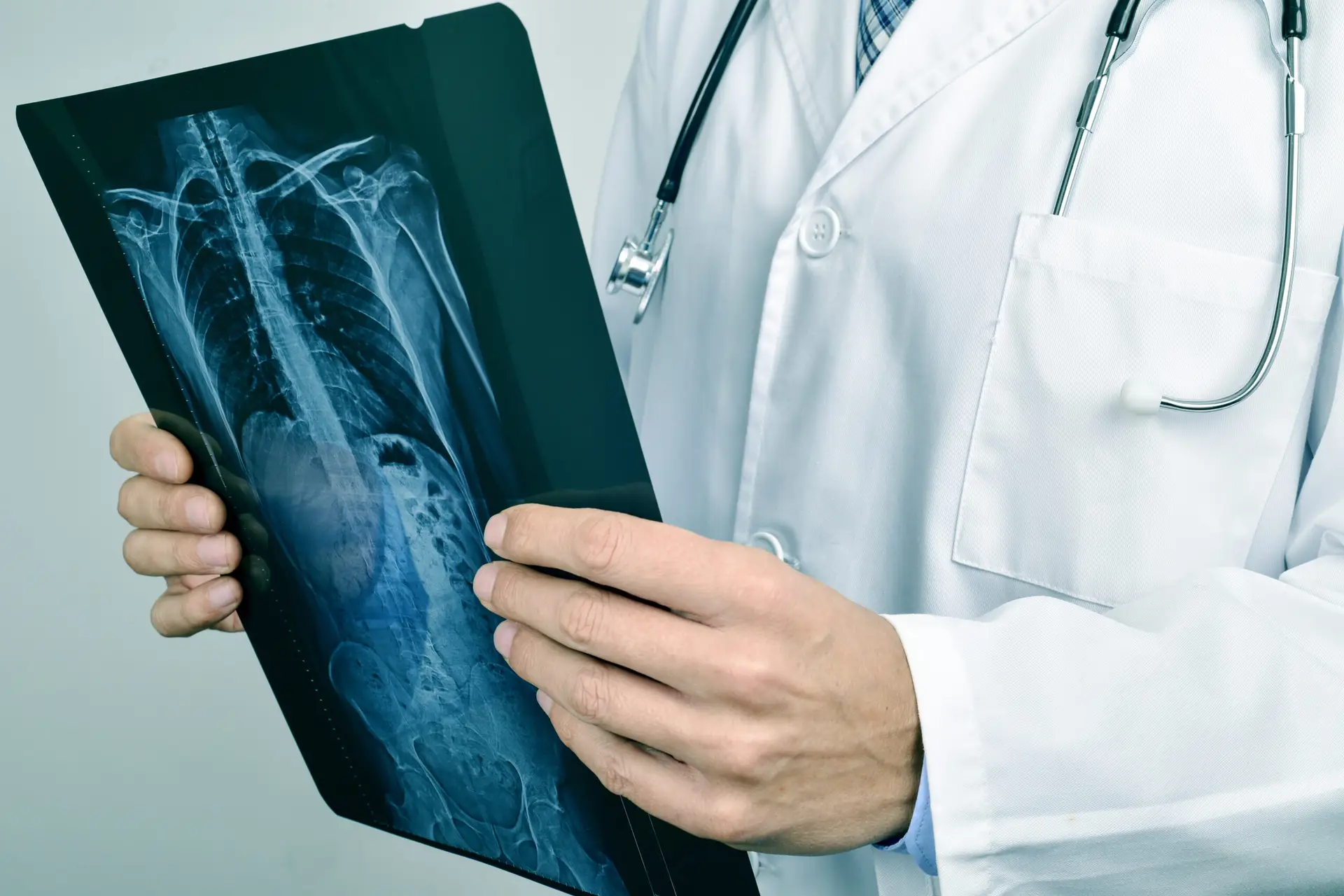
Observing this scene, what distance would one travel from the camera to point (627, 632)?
0.49 meters

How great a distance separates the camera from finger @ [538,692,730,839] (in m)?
0.51

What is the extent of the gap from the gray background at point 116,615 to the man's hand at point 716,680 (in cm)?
98

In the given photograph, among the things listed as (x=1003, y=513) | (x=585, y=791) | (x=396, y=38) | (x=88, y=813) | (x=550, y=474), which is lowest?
(x=88, y=813)

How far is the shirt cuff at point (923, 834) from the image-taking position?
0.55m

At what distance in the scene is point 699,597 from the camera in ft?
1.58

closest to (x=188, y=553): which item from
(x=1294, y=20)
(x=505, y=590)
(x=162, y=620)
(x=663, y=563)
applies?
(x=162, y=620)

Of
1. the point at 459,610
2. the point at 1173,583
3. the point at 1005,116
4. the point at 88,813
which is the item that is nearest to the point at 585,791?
the point at 459,610

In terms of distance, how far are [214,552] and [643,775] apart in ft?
1.29

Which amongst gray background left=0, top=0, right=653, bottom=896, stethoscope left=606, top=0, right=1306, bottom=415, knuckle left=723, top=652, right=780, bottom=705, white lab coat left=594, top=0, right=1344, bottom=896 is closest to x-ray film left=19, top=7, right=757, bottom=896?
knuckle left=723, top=652, right=780, bottom=705

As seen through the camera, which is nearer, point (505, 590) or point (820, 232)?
point (505, 590)

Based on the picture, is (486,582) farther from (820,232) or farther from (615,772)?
(820,232)

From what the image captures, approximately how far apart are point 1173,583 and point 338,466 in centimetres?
51

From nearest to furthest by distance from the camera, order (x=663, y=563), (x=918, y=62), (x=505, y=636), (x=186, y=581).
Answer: (x=663, y=563), (x=505, y=636), (x=918, y=62), (x=186, y=581)

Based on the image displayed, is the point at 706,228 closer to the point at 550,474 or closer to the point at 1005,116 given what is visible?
the point at 1005,116
